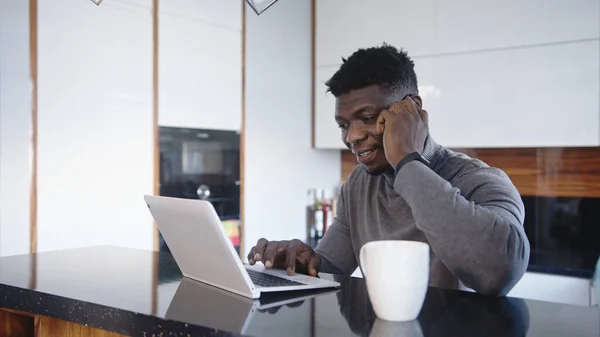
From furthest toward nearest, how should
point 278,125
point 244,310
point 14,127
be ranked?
point 278,125
point 14,127
point 244,310

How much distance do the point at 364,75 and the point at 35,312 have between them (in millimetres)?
806

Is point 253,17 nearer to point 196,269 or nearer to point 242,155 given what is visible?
point 242,155

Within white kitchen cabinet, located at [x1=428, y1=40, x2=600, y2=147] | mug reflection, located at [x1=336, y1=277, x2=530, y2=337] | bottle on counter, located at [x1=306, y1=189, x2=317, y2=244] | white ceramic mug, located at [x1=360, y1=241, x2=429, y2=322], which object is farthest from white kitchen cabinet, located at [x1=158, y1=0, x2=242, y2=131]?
white ceramic mug, located at [x1=360, y1=241, x2=429, y2=322]

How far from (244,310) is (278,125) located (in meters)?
2.20

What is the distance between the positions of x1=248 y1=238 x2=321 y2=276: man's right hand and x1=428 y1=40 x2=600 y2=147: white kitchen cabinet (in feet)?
5.79

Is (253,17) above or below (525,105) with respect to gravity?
above

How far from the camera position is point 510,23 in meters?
2.68

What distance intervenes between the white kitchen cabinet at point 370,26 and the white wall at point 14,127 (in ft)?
5.41

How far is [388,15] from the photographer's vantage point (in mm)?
2980

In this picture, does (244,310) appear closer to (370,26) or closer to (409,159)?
(409,159)

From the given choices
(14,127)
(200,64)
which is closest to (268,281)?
(14,127)

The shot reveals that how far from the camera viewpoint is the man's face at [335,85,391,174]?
127cm

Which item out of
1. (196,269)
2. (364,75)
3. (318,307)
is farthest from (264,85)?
(318,307)

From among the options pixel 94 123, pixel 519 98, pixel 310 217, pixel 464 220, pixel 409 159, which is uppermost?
pixel 519 98
